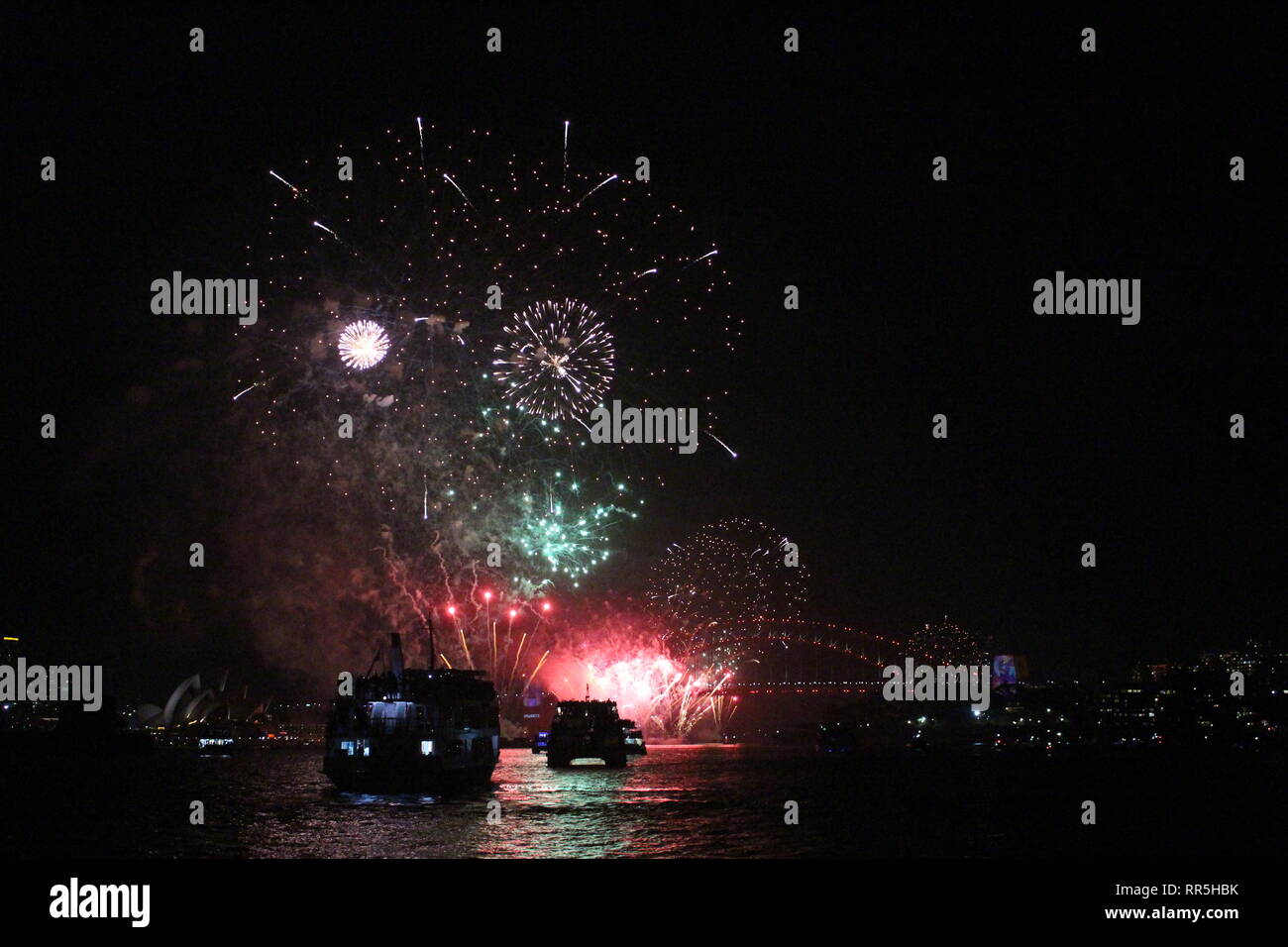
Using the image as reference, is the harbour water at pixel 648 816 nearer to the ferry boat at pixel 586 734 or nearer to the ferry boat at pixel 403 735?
the ferry boat at pixel 403 735

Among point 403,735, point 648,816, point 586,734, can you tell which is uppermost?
point 403,735

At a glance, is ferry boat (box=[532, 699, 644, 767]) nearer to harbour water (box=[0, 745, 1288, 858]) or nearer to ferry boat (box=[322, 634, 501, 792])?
harbour water (box=[0, 745, 1288, 858])

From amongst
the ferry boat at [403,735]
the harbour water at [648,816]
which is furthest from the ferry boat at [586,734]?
the ferry boat at [403,735]

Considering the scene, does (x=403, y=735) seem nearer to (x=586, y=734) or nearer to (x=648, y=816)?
(x=648, y=816)

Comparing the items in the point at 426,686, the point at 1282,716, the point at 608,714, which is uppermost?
the point at 426,686

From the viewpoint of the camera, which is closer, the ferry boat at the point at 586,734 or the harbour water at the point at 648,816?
the harbour water at the point at 648,816

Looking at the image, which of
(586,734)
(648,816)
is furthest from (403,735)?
(586,734)
